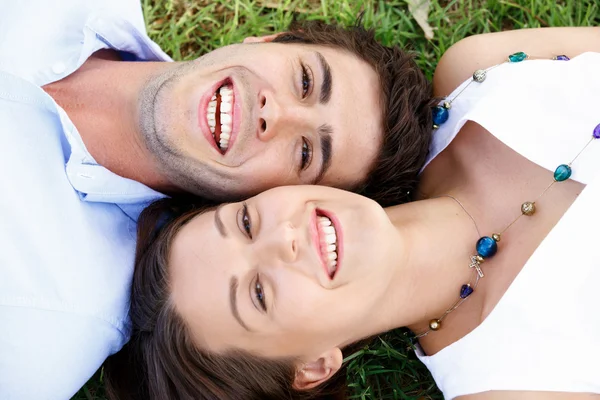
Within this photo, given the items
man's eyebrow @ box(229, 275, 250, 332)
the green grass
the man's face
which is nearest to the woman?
man's eyebrow @ box(229, 275, 250, 332)

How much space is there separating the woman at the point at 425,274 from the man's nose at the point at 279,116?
389 millimetres

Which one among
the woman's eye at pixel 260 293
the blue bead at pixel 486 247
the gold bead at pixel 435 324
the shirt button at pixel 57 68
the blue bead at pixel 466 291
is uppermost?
the shirt button at pixel 57 68

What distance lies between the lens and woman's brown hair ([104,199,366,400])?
8.86ft

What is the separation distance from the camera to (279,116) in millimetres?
2857

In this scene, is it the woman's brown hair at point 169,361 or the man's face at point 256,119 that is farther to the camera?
the man's face at point 256,119

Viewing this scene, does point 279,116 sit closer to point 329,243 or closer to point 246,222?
point 246,222

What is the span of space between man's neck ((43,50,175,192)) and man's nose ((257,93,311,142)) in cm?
69

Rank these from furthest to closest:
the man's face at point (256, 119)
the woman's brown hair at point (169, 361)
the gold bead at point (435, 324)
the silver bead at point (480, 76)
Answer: the silver bead at point (480, 76) → the gold bead at point (435, 324) → the man's face at point (256, 119) → the woman's brown hair at point (169, 361)

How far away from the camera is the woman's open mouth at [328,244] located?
8.27 feet

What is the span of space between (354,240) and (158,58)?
190 cm

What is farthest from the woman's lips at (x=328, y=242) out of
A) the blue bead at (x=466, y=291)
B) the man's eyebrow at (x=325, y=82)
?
the blue bead at (x=466, y=291)

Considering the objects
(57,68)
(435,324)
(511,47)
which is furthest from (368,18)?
(435,324)

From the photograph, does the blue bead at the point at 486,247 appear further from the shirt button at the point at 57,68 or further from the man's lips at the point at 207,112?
the shirt button at the point at 57,68

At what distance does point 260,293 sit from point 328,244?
0.36 m
